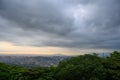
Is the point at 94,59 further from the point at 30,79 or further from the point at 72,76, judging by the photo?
the point at 30,79

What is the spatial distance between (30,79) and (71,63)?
536 centimetres

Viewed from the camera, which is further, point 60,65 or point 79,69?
point 60,65

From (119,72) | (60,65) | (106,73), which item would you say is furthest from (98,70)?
(60,65)

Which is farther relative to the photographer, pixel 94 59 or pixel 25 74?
pixel 25 74

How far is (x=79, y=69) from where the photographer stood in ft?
80.8

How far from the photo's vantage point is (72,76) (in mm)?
25094

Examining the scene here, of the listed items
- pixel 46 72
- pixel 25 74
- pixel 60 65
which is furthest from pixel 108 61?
pixel 25 74

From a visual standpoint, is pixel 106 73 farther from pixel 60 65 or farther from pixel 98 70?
pixel 60 65

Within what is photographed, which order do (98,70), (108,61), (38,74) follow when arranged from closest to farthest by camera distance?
(98,70) < (108,61) < (38,74)

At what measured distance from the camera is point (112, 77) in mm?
24062

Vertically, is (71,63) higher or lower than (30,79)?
higher

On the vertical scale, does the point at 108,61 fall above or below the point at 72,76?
above

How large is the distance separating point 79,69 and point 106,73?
2.89m

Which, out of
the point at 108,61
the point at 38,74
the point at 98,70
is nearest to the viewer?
the point at 98,70
